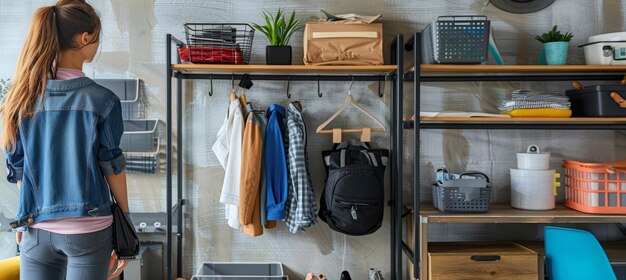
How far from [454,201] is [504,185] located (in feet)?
1.84

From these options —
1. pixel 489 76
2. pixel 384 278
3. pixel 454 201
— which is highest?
pixel 489 76

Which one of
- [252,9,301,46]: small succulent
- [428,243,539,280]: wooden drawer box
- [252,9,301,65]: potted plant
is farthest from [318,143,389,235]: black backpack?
[252,9,301,46]: small succulent

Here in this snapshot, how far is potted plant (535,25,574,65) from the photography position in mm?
2551

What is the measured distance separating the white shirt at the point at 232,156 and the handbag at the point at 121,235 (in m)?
0.99

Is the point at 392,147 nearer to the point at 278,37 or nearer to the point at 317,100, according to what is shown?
the point at 317,100

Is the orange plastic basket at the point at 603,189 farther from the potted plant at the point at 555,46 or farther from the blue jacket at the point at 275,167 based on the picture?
the blue jacket at the point at 275,167

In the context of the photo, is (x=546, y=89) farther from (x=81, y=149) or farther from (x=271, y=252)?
(x=81, y=149)

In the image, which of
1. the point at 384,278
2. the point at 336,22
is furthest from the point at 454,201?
the point at 336,22

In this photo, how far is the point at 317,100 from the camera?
2.83 meters

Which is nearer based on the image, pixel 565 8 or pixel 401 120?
pixel 401 120

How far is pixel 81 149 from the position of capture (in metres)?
1.48

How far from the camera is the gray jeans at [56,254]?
1.45 meters

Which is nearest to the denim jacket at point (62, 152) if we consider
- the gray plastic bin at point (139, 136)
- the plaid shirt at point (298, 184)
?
the plaid shirt at point (298, 184)

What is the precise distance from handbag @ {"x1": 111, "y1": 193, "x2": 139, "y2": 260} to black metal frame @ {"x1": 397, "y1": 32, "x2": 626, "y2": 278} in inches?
55.6
